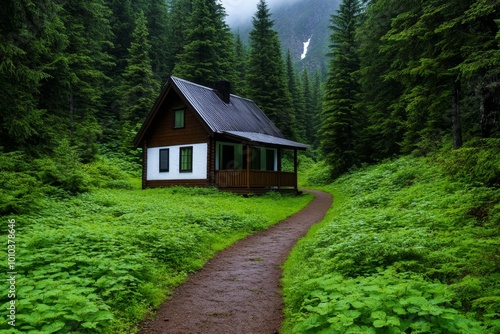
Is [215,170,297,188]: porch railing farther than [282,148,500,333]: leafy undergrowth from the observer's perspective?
Yes

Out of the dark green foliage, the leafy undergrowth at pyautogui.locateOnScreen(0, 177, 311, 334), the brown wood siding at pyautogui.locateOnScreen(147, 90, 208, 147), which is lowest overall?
the leafy undergrowth at pyautogui.locateOnScreen(0, 177, 311, 334)

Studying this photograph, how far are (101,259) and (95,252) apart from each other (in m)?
0.39

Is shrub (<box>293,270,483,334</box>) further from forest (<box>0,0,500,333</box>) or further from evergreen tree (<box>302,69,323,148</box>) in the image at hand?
evergreen tree (<box>302,69,323,148</box>)

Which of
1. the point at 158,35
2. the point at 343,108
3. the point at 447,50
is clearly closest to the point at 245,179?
the point at 343,108

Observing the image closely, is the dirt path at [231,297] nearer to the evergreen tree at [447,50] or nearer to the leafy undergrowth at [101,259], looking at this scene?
the leafy undergrowth at [101,259]

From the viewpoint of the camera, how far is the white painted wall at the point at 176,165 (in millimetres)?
21406

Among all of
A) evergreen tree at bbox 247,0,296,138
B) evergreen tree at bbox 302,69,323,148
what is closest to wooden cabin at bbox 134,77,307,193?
evergreen tree at bbox 247,0,296,138

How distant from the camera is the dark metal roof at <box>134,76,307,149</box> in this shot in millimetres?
20766

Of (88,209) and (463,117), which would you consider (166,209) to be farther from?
(463,117)

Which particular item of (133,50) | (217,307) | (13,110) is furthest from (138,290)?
(133,50)

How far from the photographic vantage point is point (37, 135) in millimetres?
11883

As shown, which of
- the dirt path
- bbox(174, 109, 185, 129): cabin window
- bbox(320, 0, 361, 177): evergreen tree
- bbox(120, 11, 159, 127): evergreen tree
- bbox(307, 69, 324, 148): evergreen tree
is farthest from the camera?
bbox(307, 69, 324, 148): evergreen tree

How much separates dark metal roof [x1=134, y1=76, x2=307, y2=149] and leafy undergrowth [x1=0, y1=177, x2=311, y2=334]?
971 cm

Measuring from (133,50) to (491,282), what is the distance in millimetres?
35150
